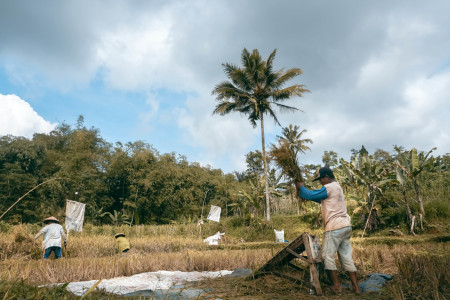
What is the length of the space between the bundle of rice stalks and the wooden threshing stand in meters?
1.02

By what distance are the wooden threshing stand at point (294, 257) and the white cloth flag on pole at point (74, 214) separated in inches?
380

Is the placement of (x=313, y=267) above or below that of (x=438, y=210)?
below

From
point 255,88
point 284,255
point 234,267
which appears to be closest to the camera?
point 284,255

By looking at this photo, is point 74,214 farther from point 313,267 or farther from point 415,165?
point 415,165

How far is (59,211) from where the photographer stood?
2312 centimetres

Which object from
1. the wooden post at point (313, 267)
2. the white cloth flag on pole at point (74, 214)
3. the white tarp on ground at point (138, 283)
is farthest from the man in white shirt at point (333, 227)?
the white cloth flag on pole at point (74, 214)

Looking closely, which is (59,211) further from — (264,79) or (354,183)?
(354,183)

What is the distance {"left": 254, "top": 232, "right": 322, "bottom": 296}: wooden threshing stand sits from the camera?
3775 mm

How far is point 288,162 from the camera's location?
4750 mm

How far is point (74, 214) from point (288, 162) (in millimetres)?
10727

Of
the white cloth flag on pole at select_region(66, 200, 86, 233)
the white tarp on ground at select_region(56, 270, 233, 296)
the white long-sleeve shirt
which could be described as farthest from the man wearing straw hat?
the white cloth flag on pole at select_region(66, 200, 86, 233)

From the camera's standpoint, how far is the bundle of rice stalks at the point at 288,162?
4746 millimetres

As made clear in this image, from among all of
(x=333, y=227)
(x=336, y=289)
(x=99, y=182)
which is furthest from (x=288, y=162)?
(x=99, y=182)

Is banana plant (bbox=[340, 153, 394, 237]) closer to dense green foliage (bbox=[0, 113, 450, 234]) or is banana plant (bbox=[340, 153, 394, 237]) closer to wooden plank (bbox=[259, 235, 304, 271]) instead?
dense green foliage (bbox=[0, 113, 450, 234])
